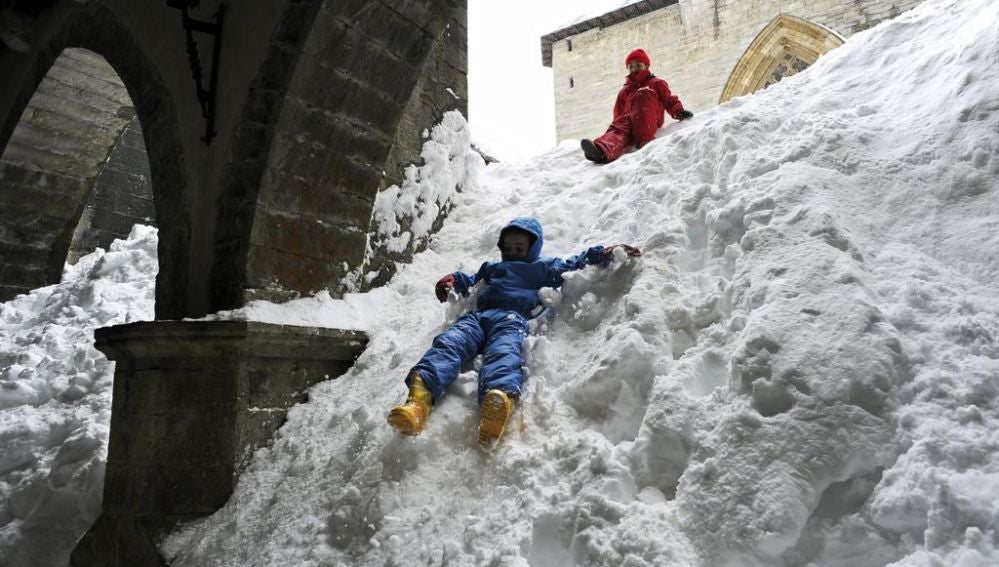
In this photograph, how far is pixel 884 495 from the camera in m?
1.29

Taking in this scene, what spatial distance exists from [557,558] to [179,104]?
318cm

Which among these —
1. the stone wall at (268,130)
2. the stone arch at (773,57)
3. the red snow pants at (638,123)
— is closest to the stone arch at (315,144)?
the stone wall at (268,130)

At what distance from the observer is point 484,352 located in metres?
2.43

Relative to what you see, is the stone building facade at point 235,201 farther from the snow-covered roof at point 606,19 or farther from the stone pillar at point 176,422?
the snow-covered roof at point 606,19

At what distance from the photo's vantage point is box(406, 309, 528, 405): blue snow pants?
6.97ft

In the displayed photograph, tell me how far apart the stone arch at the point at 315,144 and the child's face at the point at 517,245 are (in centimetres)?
103

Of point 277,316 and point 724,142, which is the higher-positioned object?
point 724,142

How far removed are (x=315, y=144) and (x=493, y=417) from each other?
6.31 feet

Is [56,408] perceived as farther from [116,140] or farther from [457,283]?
[116,140]

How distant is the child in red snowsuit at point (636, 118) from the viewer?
14.0ft

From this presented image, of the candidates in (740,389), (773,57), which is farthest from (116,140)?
(773,57)

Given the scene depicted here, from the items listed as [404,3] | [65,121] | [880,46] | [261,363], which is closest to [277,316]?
[261,363]

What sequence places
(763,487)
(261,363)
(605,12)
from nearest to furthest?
(763,487) < (261,363) < (605,12)

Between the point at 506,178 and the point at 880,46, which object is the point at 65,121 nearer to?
the point at 506,178
